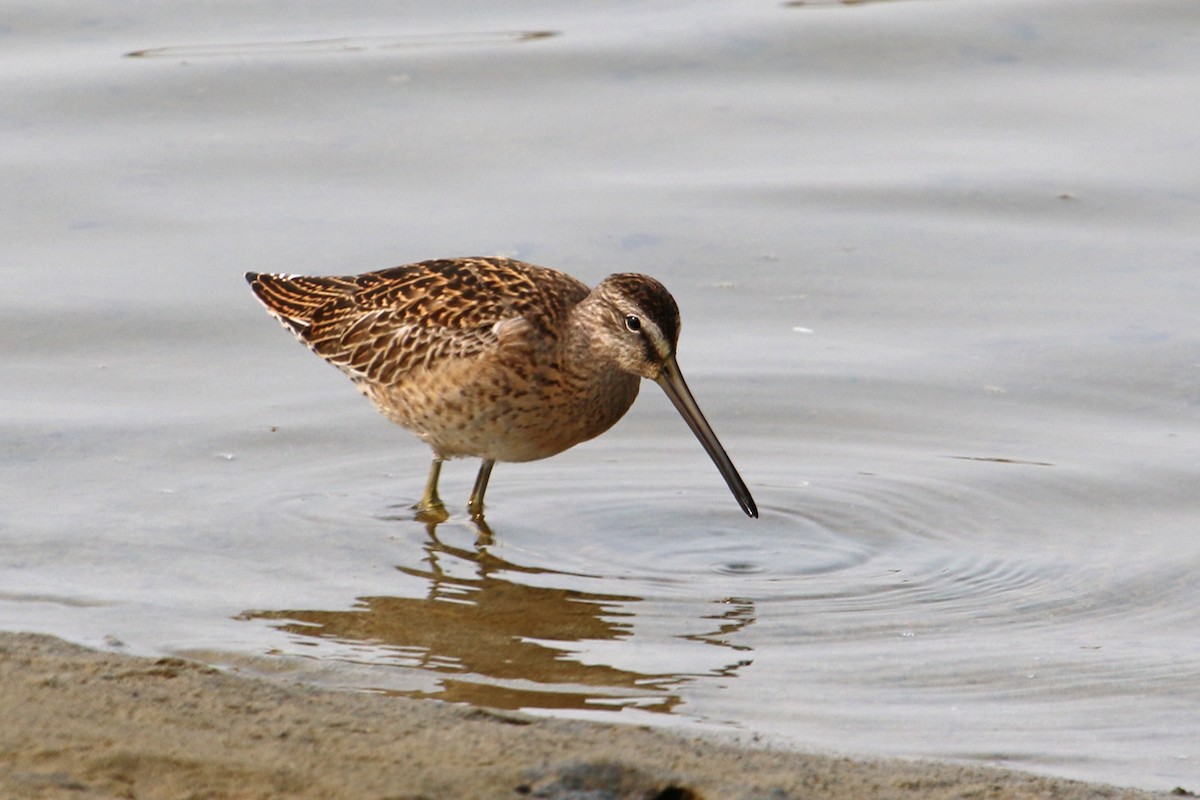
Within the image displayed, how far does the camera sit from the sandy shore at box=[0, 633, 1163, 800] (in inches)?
136

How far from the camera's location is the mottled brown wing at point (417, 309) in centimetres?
644

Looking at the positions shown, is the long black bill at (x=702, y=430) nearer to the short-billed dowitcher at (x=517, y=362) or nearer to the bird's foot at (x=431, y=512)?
the short-billed dowitcher at (x=517, y=362)

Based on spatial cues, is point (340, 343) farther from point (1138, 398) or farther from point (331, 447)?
point (1138, 398)

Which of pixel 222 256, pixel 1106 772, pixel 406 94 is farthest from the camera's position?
pixel 406 94

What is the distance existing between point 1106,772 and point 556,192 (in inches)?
208

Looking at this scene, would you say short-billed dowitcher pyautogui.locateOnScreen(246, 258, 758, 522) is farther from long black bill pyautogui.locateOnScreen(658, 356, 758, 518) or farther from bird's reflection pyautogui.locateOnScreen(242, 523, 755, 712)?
bird's reflection pyautogui.locateOnScreen(242, 523, 755, 712)

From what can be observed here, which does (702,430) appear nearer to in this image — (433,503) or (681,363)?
(433,503)

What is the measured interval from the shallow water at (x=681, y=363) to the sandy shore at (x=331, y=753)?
1.66 ft

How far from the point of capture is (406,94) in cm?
1036

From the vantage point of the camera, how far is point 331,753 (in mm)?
3680

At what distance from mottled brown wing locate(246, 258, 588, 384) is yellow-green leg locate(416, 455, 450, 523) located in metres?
0.34

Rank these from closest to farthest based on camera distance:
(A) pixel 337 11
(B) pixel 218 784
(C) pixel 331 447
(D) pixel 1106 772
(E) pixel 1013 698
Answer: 1. (B) pixel 218 784
2. (D) pixel 1106 772
3. (E) pixel 1013 698
4. (C) pixel 331 447
5. (A) pixel 337 11

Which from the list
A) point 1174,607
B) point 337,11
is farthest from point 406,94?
point 1174,607

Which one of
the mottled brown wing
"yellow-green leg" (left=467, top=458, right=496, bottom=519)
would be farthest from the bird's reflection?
the mottled brown wing
